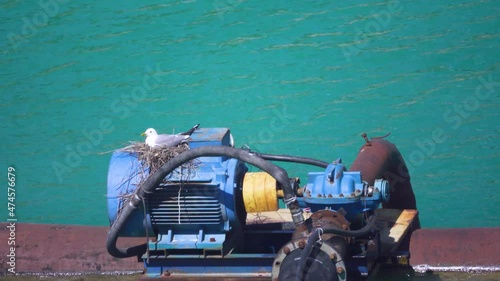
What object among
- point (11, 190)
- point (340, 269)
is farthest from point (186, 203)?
point (11, 190)

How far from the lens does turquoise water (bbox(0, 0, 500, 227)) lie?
555 centimetres

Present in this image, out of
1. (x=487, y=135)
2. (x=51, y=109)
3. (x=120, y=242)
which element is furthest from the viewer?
(x=51, y=109)

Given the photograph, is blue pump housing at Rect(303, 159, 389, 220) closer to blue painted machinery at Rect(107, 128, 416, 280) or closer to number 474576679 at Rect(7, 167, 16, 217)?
blue painted machinery at Rect(107, 128, 416, 280)

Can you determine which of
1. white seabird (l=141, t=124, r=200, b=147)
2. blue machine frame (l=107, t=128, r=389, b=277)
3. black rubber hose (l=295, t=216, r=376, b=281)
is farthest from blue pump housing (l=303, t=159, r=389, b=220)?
white seabird (l=141, t=124, r=200, b=147)

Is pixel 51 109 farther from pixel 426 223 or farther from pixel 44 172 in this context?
pixel 426 223

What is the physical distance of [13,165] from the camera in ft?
19.9

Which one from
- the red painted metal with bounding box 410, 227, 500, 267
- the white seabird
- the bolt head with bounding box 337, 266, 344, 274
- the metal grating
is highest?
the white seabird

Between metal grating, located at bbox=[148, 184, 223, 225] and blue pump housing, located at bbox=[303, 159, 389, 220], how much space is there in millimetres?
493

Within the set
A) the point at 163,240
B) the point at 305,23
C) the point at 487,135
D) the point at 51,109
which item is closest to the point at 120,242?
the point at 163,240

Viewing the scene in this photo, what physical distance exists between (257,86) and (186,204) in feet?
6.29

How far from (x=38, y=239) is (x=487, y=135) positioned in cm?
329

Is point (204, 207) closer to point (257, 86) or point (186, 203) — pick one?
point (186, 203)

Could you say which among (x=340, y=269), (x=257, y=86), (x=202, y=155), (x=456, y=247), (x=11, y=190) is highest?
(x=257, y=86)

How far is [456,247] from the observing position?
481cm
